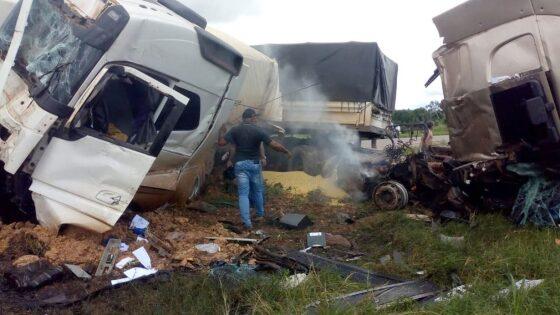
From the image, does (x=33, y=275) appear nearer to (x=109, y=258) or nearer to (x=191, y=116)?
(x=109, y=258)

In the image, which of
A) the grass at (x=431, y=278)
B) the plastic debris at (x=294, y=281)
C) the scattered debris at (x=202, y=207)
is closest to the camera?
the grass at (x=431, y=278)

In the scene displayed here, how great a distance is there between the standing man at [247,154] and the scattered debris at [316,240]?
3.41ft

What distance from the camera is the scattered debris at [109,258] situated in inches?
193

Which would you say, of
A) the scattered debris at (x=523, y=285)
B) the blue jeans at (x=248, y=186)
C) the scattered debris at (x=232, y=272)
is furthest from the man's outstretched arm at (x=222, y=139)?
the scattered debris at (x=523, y=285)

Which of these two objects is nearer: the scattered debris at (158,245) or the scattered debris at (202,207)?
the scattered debris at (158,245)

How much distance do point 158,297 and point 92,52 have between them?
2.43 m

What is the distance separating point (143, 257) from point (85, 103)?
151 cm

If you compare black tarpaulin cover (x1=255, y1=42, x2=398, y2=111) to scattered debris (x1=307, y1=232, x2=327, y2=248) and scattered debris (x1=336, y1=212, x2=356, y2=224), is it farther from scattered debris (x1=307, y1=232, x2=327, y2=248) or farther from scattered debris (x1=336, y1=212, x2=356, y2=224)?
scattered debris (x1=307, y1=232, x2=327, y2=248)

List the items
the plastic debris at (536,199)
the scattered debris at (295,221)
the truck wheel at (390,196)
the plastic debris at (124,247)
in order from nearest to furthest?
the plastic debris at (124,247) → the plastic debris at (536,199) → the scattered debris at (295,221) → the truck wheel at (390,196)

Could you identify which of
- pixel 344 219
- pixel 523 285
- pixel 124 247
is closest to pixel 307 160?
pixel 344 219

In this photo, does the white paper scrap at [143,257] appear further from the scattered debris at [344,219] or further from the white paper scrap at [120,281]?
the scattered debris at [344,219]

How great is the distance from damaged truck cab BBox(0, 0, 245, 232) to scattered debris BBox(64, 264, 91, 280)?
1.40 feet

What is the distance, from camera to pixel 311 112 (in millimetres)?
12602

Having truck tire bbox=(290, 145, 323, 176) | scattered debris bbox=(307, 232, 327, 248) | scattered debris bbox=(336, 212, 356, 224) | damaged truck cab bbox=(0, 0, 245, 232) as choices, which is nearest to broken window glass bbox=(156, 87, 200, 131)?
damaged truck cab bbox=(0, 0, 245, 232)
